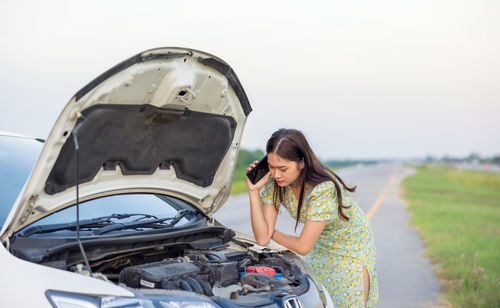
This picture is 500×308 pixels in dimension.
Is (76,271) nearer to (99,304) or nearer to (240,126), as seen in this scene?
(99,304)

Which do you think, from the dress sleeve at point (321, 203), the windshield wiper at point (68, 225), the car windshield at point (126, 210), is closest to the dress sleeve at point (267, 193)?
the dress sleeve at point (321, 203)

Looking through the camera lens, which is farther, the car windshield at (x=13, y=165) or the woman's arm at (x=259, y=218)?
the woman's arm at (x=259, y=218)

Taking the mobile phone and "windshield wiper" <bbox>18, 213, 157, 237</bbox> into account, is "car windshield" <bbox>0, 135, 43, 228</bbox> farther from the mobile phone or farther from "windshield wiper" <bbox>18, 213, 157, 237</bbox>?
the mobile phone

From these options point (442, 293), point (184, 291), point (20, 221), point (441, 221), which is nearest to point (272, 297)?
point (184, 291)

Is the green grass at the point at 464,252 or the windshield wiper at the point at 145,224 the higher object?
the windshield wiper at the point at 145,224

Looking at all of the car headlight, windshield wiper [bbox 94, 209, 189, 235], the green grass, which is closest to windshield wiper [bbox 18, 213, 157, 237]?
windshield wiper [bbox 94, 209, 189, 235]

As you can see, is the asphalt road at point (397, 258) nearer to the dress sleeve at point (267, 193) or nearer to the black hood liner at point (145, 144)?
the dress sleeve at point (267, 193)

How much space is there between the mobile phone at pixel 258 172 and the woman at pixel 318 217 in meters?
0.04

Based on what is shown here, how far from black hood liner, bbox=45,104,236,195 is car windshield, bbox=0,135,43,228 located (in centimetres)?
38

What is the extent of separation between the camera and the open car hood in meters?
2.59

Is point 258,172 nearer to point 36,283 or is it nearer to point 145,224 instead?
point 145,224

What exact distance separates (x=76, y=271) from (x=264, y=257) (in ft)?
4.60

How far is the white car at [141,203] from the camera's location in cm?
241

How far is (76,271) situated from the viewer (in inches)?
97.5
